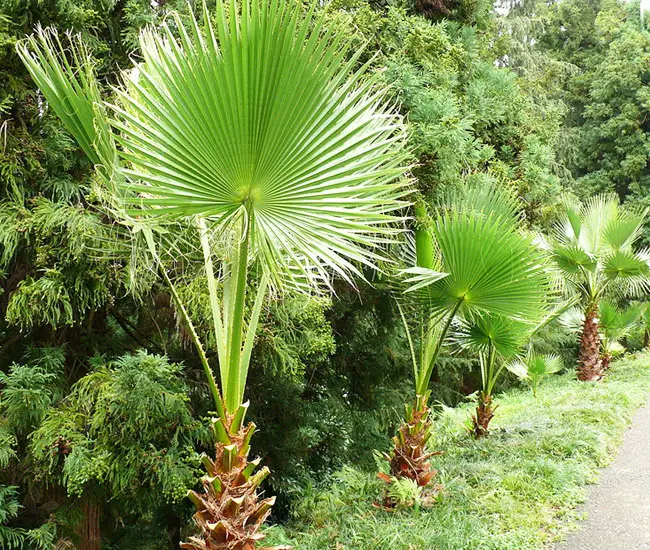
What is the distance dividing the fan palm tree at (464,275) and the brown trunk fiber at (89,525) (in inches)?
103

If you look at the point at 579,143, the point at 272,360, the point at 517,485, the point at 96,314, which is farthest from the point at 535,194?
the point at 579,143

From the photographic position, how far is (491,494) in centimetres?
514

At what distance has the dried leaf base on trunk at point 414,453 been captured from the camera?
5.16 m

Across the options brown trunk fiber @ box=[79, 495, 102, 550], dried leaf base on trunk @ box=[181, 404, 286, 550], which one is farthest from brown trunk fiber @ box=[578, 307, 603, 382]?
dried leaf base on trunk @ box=[181, 404, 286, 550]

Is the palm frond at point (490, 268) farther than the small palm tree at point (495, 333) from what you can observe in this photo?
No

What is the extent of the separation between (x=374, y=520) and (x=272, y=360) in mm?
1628

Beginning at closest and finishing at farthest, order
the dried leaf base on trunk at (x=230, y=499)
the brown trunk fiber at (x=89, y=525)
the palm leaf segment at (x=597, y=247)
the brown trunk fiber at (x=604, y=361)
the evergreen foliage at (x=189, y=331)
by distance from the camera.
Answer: the dried leaf base on trunk at (x=230, y=499) → the evergreen foliage at (x=189, y=331) → the brown trunk fiber at (x=89, y=525) → the palm leaf segment at (x=597, y=247) → the brown trunk fiber at (x=604, y=361)

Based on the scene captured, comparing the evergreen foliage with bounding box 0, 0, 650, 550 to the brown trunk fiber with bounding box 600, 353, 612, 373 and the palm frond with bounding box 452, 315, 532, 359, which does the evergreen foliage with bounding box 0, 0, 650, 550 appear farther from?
the brown trunk fiber with bounding box 600, 353, 612, 373

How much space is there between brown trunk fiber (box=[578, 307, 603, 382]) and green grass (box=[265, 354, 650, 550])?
309cm

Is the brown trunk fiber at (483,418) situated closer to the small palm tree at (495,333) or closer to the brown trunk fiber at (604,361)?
the small palm tree at (495,333)

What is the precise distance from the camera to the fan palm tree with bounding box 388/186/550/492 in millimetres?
4328

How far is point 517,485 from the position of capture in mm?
5332

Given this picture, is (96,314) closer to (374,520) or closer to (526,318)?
(374,520)

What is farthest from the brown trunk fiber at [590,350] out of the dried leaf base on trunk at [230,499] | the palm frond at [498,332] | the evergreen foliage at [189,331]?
the dried leaf base on trunk at [230,499]
